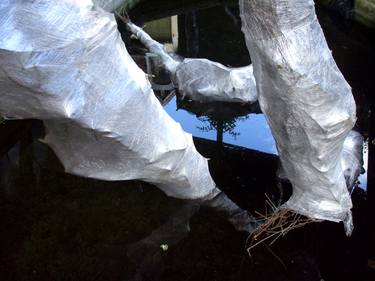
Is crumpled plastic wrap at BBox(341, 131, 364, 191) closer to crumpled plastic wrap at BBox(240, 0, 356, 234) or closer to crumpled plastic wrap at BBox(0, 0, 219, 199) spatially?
crumpled plastic wrap at BBox(240, 0, 356, 234)

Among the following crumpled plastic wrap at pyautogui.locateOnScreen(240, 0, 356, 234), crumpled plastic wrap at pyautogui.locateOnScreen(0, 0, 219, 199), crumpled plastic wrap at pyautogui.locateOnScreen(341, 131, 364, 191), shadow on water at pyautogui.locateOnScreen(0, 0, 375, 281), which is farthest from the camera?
crumpled plastic wrap at pyautogui.locateOnScreen(341, 131, 364, 191)

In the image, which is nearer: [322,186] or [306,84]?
[306,84]

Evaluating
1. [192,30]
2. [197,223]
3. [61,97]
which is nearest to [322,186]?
[197,223]

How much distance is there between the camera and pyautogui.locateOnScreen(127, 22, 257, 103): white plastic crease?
316 centimetres

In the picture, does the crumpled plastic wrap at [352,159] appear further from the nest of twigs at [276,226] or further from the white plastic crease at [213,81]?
the white plastic crease at [213,81]

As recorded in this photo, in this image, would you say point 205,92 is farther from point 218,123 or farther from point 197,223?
point 197,223

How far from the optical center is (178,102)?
3.35 meters

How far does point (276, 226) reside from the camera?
220cm

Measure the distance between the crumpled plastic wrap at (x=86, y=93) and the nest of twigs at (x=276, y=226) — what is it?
1.49ft

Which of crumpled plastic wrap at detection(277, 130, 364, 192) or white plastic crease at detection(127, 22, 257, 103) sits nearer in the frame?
crumpled plastic wrap at detection(277, 130, 364, 192)

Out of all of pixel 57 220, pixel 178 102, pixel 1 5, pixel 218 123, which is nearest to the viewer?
pixel 1 5

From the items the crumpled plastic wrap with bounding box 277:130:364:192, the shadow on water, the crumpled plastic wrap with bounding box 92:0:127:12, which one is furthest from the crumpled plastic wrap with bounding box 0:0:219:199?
the crumpled plastic wrap with bounding box 92:0:127:12

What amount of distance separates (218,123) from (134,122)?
4.66 feet

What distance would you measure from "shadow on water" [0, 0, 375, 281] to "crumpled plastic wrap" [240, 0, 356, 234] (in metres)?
0.27
